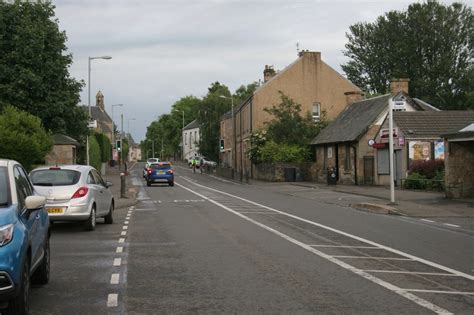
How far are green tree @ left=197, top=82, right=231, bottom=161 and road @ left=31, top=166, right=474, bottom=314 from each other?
230 feet

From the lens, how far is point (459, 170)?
2461 cm

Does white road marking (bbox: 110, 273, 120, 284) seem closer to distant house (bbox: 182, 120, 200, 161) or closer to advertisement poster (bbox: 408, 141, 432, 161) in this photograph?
→ advertisement poster (bbox: 408, 141, 432, 161)

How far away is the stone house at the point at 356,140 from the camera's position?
38.7 m

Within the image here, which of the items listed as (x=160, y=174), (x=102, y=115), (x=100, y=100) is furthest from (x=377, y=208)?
(x=100, y=100)

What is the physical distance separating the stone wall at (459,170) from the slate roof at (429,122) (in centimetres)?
968

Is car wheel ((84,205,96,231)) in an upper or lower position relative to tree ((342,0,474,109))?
lower

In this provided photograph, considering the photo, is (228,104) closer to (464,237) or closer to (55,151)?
(55,151)

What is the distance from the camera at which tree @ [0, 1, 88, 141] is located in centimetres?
3819

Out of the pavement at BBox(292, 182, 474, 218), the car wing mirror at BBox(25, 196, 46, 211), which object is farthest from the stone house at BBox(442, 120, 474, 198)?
the car wing mirror at BBox(25, 196, 46, 211)

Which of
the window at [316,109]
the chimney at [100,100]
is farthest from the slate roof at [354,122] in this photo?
the chimney at [100,100]

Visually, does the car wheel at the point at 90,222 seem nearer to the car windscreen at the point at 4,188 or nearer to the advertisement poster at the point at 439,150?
the car windscreen at the point at 4,188

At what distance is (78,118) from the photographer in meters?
41.9

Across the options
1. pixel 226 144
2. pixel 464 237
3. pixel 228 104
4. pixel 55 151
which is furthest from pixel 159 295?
pixel 228 104

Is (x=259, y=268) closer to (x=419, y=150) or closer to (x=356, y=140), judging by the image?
(x=419, y=150)
